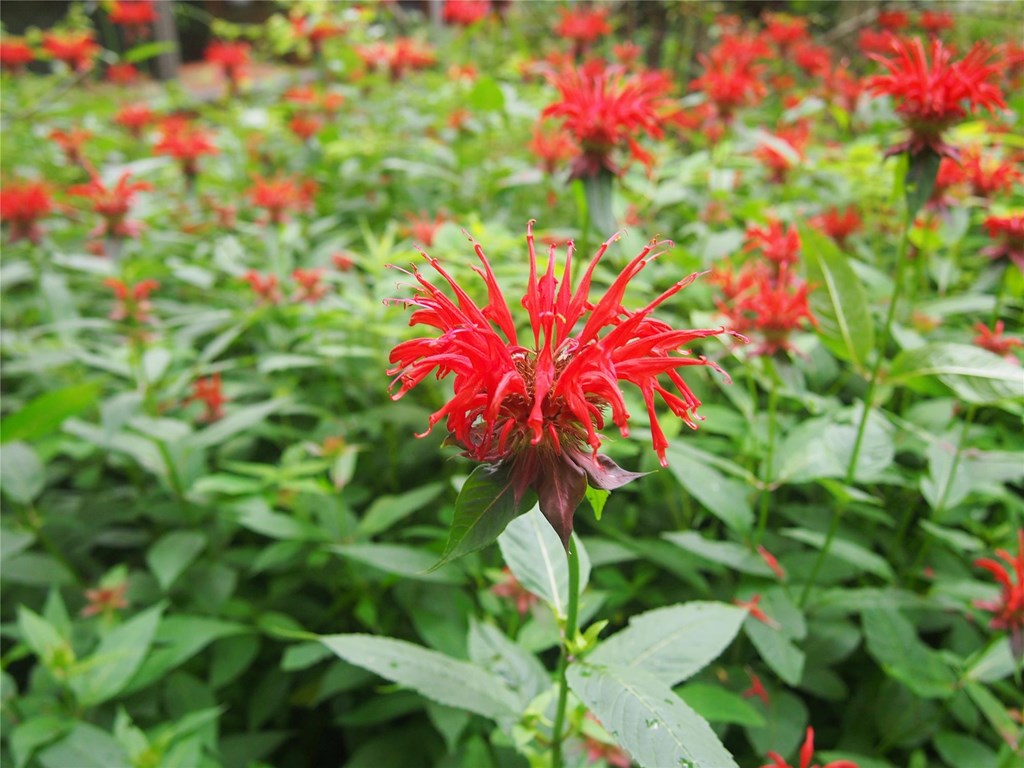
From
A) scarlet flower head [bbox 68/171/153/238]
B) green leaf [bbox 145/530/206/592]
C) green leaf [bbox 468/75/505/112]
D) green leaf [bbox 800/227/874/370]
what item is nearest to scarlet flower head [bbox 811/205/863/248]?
green leaf [bbox 800/227/874/370]

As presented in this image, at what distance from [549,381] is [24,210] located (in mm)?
2127

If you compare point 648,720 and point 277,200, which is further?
point 277,200

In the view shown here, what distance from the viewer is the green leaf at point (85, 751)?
98 centimetres

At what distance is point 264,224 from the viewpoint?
2182 mm

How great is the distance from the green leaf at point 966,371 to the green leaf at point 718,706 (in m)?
0.56

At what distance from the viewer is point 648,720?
0.60 m

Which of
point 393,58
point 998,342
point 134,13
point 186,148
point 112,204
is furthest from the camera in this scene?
point 134,13

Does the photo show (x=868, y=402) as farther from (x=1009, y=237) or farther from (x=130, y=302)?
(x=130, y=302)

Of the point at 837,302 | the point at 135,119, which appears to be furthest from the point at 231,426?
the point at 135,119

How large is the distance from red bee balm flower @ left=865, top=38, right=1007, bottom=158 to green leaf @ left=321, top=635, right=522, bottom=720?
109 cm

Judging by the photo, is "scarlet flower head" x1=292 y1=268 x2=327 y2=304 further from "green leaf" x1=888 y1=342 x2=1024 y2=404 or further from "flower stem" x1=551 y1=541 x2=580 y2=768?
"green leaf" x1=888 y1=342 x2=1024 y2=404

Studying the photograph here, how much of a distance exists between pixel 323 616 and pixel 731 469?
878 millimetres

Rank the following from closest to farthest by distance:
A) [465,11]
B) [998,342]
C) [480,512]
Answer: [480,512]
[998,342]
[465,11]

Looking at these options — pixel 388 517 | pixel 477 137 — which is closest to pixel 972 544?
pixel 388 517
